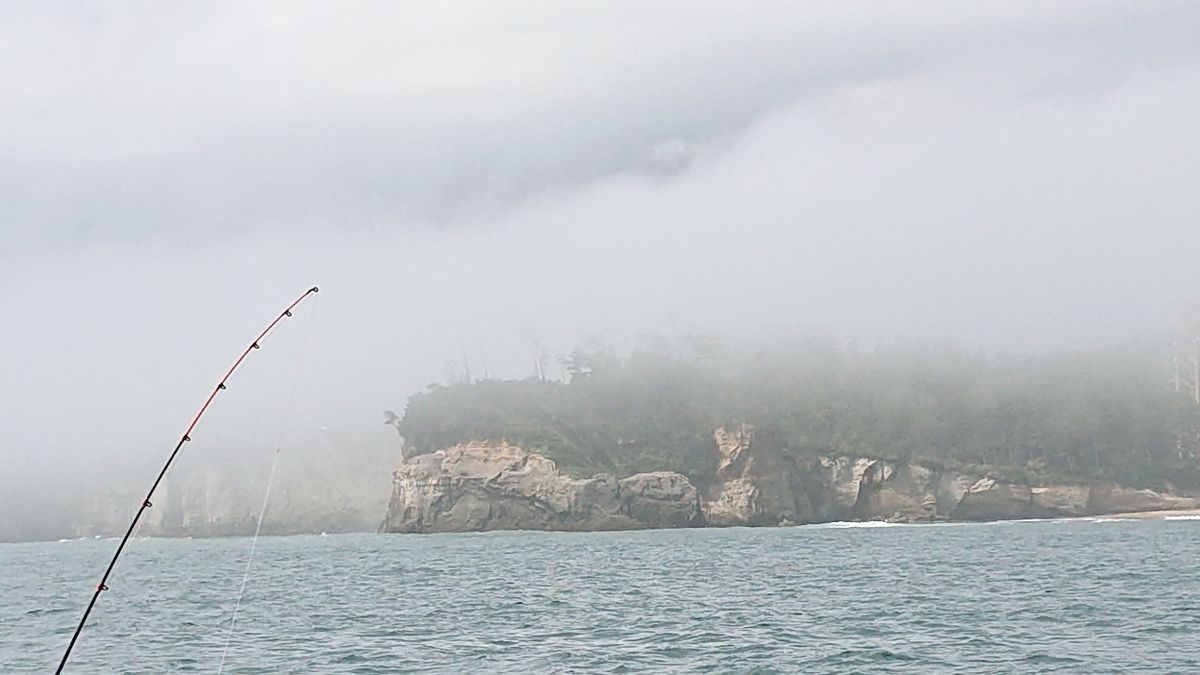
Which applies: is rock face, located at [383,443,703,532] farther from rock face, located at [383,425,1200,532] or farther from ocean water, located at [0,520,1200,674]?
ocean water, located at [0,520,1200,674]

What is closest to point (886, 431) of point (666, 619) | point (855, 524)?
point (855, 524)

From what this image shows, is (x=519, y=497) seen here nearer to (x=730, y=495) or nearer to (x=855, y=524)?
(x=730, y=495)

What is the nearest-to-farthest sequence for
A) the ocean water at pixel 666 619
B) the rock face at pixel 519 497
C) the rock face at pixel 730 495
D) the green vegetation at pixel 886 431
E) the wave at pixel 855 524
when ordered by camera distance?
the ocean water at pixel 666 619, the wave at pixel 855 524, the rock face at pixel 519 497, the rock face at pixel 730 495, the green vegetation at pixel 886 431

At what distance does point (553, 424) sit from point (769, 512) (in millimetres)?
38970

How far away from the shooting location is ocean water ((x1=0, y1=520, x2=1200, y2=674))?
27625 mm

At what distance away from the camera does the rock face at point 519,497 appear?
530 feet

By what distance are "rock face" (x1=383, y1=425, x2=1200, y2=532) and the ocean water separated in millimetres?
94699

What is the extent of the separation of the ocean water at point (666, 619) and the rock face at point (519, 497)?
9400cm

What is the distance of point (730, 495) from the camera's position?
166000 mm

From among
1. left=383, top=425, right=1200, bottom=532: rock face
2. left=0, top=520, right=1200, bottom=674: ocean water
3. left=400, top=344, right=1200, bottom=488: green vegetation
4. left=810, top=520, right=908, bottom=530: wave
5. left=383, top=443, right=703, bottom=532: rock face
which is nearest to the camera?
left=0, top=520, right=1200, bottom=674: ocean water

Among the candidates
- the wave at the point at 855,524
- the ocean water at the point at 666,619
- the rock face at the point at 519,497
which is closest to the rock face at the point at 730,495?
the rock face at the point at 519,497

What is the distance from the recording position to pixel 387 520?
175 meters

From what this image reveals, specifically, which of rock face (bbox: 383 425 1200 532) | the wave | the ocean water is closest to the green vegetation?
rock face (bbox: 383 425 1200 532)

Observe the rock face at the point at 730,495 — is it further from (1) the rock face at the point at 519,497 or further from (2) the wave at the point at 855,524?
(2) the wave at the point at 855,524
